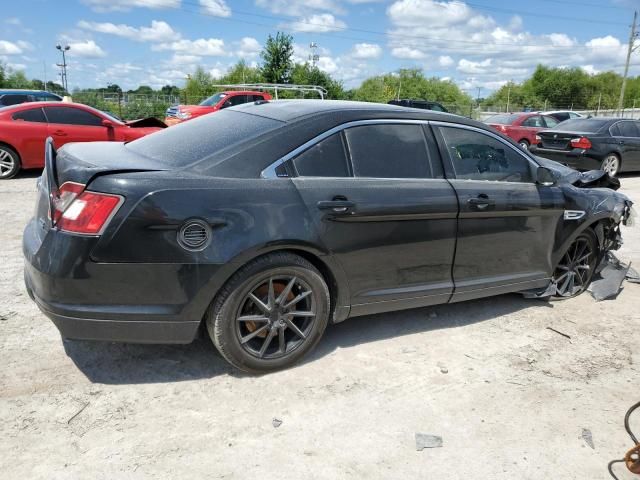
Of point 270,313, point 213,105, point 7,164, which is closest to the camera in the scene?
point 270,313

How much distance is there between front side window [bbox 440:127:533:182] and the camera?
150 inches

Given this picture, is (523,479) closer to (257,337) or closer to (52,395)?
(257,337)

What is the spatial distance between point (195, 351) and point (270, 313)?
2.31 feet

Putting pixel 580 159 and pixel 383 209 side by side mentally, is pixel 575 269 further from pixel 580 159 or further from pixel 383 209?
pixel 580 159

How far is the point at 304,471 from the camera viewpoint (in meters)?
2.45

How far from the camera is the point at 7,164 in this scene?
376 inches

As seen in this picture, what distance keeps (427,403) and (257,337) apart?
1067 millimetres

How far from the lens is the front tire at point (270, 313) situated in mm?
2949

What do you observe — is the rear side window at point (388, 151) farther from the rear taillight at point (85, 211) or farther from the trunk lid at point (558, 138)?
the trunk lid at point (558, 138)

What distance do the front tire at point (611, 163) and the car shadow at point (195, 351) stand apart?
9.93m

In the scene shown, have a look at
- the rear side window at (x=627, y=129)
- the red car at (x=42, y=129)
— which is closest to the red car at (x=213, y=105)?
the red car at (x=42, y=129)

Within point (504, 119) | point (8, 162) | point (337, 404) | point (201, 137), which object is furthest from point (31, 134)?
point (504, 119)

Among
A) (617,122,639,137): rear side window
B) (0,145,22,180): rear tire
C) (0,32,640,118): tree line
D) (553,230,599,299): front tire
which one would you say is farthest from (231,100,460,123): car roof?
(0,32,640,118): tree line

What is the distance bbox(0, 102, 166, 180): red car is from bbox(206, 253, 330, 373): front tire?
724 cm
